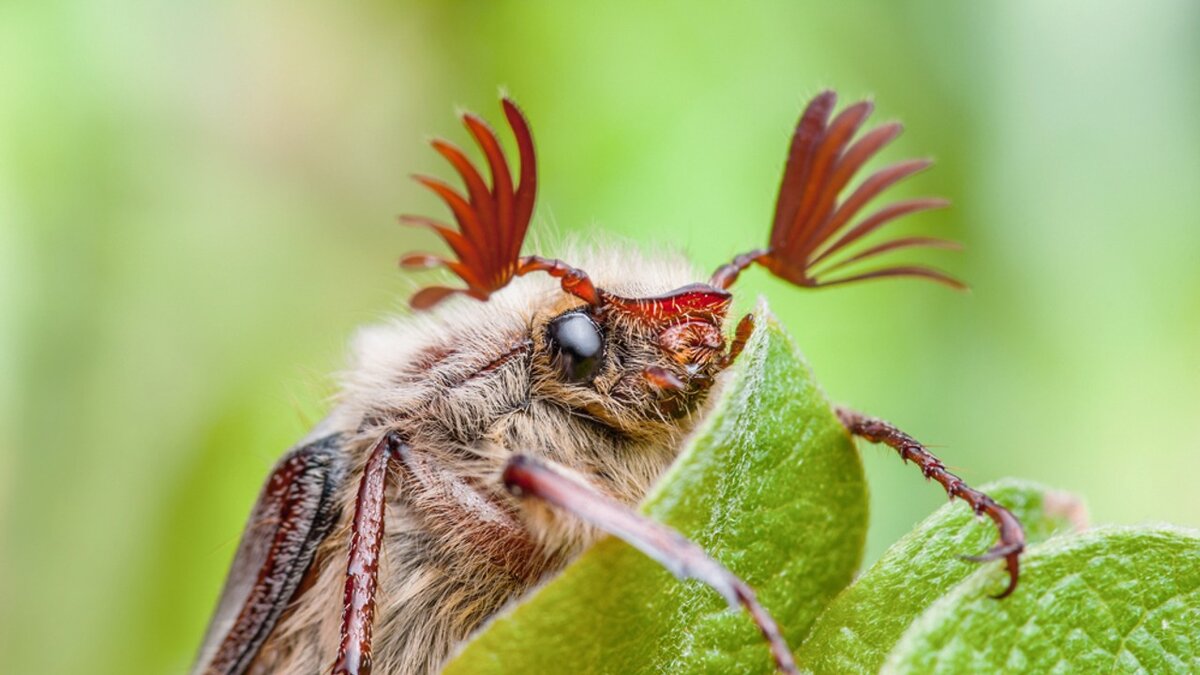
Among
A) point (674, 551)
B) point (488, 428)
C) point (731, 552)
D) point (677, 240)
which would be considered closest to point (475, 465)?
point (488, 428)

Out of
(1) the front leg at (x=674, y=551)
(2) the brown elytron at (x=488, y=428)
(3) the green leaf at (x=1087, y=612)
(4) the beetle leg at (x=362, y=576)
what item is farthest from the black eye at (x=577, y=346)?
(3) the green leaf at (x=1087, y=612)

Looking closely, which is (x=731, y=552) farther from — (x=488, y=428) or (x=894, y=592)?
(x=488, y=428)

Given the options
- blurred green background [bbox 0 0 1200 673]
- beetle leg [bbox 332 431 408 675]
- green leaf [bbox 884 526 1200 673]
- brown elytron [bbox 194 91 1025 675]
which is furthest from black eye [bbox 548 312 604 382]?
blurred green background [bbox 0 0 1200 673]

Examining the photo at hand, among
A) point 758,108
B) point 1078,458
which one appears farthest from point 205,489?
point 1078,458

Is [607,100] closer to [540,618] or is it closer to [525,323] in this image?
[525,323]

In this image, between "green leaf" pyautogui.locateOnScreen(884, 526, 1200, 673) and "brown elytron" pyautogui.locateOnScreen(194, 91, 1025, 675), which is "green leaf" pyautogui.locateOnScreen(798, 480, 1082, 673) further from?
"green leaf" pyautogui.locateOnScreen(884, 526, 1200, 673)

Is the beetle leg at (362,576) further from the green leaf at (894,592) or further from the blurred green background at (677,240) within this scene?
the blurred green background at (677,240)
